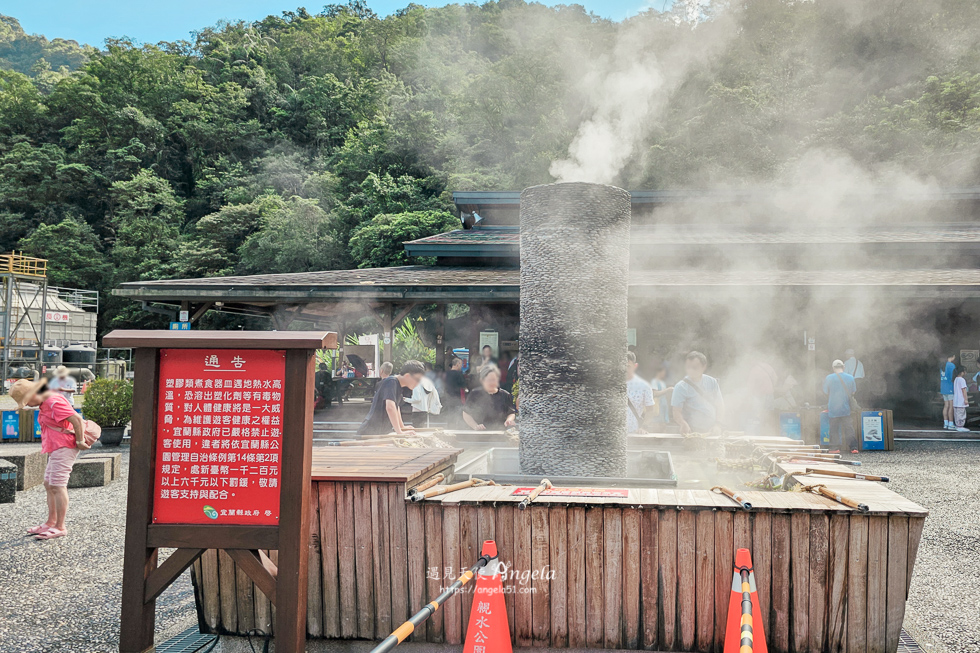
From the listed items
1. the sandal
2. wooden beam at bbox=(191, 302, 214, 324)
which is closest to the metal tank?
wooden beam at bbox=(191, 302, 214, 324)

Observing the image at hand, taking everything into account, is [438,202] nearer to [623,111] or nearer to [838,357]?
[838,357]

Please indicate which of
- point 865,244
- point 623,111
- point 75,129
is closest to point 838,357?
point 865,244

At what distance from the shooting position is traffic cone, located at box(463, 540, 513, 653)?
2.63 meters

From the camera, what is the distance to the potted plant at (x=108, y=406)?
9.83 meters

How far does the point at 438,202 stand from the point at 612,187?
1086 inches

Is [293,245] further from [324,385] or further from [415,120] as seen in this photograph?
[324,385]

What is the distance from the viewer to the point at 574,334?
4.11m

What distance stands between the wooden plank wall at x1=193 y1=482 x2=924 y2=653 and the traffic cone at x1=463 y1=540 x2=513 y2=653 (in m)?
0.19

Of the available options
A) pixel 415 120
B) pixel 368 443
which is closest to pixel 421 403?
pixel 368 443

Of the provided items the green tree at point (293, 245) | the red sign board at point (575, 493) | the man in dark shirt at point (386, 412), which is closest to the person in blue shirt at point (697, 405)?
the man in dark shirt at point (386, 412)

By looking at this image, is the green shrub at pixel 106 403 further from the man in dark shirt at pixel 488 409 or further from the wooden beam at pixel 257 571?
the wooden beam at pixel 257 571

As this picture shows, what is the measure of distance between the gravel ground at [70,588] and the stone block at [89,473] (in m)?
0.99

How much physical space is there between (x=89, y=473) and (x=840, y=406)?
422 inches

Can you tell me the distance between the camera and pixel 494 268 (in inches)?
564
